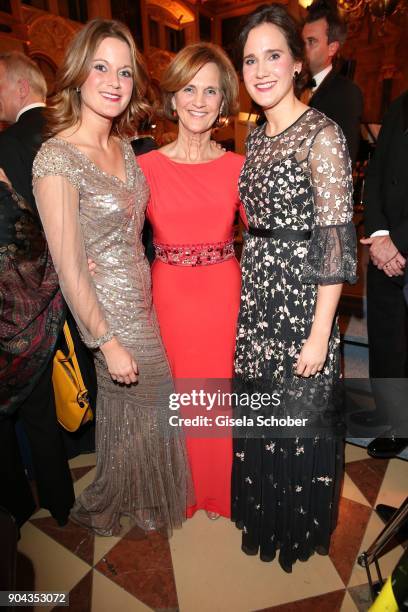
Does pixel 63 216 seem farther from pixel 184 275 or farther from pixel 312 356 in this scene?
pixel 312 356

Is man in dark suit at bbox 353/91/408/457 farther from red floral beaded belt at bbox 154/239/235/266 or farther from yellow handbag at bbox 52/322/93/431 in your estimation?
yellow handbag at bbox 52/322/93/431

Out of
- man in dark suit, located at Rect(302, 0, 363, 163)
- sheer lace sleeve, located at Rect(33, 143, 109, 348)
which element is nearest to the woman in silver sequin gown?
sheer lace sleeve, located at Rect(33, 143, 109, 348)

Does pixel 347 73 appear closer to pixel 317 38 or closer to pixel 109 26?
pixel 317 38

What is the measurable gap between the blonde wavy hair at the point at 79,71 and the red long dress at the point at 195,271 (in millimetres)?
333

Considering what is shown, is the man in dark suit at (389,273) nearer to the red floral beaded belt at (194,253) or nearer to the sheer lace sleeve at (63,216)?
the red floral beaded belt at (194,253)

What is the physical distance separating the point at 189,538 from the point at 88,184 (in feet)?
5.57

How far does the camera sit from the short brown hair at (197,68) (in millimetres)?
1673

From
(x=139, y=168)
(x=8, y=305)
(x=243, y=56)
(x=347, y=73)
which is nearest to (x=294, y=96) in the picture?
(x=243, y=56)

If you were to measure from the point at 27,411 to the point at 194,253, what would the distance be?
Result: 1022mm

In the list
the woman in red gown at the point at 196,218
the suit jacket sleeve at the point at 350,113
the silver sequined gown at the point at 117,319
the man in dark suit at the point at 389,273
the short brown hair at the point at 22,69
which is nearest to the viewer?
the silver sequined gown at the point at 117,319

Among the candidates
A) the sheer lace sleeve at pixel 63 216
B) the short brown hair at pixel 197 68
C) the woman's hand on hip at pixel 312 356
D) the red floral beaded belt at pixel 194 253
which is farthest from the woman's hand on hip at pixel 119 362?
the short brown hair at pixel 197 68

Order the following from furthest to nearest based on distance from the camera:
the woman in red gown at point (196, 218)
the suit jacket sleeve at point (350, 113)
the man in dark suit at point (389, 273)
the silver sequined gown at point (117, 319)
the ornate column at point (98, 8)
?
1. the ornate column at point (98, 8)
2. the suit jacket sleeve at point (350, 113)
3. the man in dark suit at point (389, 273)
4. the woman in red gown at point (196, 218)
5. the silver sequined gown at point (117, 319)

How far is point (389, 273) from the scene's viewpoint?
2.27m

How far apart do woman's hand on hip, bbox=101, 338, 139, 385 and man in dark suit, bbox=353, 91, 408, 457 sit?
1459 millimetres
